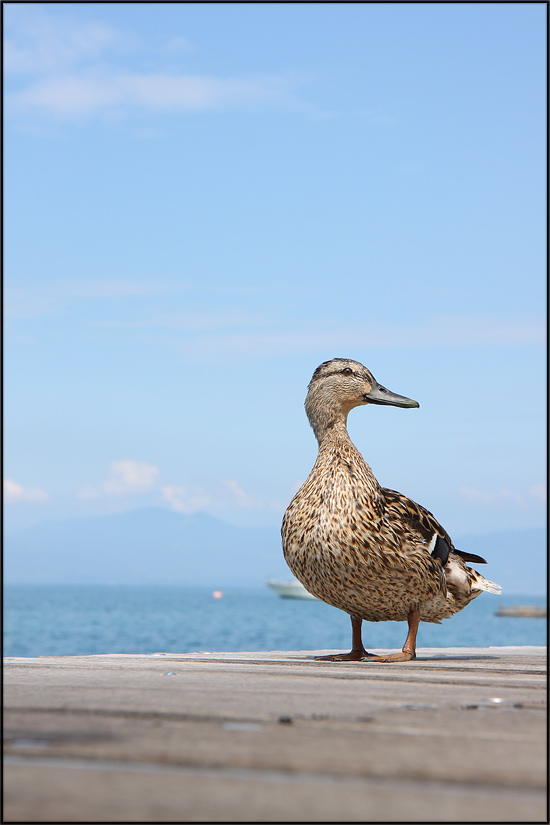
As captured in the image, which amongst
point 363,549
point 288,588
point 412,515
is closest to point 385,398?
point 412,515

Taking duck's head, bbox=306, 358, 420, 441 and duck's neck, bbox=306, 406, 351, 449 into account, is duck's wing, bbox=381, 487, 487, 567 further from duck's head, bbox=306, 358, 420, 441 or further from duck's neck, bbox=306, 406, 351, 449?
duck's head, bbox=306, 358, 420, 441

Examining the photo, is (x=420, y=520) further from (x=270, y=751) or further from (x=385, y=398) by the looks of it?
(x=270, y=751)

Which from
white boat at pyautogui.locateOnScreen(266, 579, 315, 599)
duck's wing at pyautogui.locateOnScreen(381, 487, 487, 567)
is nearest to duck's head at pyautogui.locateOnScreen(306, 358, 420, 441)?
duck's wing at pyautogui.locateOnScreen(381, 487, 487, 567)

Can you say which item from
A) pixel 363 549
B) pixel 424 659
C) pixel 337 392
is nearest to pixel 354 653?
pixel 424 659

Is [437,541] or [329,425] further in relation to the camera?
[329,425]

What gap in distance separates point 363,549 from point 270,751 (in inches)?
191

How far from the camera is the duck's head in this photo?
9.37 metres

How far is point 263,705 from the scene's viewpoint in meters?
4.47

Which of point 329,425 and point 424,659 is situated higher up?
point 329,425

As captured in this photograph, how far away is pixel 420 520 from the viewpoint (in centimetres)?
867

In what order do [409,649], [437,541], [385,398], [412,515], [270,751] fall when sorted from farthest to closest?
1. [385,398]
2. [437,541]
3. [412,515]
4. [409,649]
5. [270,751]

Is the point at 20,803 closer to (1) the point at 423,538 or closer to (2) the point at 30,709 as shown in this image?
(2) the point at 30,709

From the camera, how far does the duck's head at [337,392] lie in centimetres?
937

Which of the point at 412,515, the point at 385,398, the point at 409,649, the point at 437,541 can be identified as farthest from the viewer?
the point at 385,398
